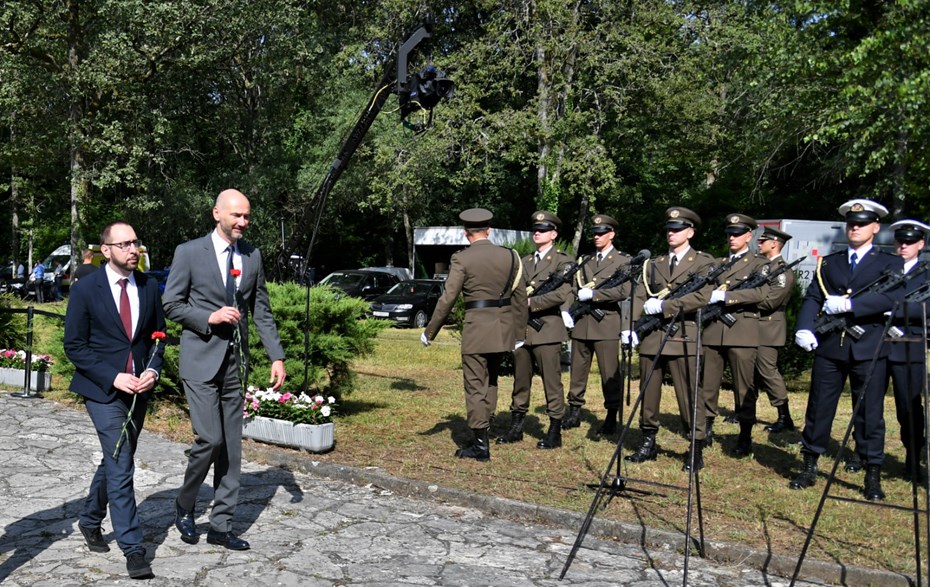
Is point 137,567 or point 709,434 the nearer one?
point 137,567

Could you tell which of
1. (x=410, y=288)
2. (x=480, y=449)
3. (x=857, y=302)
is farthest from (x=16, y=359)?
(x=410, y=288)

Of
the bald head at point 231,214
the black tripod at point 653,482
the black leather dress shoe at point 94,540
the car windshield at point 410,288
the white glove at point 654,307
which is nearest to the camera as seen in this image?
the black tripod at point 653,482

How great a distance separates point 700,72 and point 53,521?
30026mm

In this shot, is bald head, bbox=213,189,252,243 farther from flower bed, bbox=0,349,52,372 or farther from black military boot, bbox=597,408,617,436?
flower bed, bbox=0,349,52,372

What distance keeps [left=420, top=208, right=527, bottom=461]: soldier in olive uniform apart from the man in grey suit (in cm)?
257

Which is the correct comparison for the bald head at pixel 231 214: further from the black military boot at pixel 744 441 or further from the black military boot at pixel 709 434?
the black military boot at pixel 744 441

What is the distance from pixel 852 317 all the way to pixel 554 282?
301cm

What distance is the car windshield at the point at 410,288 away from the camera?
26594mm

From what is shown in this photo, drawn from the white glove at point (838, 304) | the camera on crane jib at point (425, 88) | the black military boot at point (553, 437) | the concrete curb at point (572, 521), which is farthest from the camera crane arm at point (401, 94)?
the white glove at point (838, 304)

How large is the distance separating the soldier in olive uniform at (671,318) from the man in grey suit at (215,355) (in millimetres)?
3616

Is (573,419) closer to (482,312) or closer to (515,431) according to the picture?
(515,431)

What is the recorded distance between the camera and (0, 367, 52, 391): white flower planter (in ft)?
38.8

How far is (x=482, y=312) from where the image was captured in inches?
323

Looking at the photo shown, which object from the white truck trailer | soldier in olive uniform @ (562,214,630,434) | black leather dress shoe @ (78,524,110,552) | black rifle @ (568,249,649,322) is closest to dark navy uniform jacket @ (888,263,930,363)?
black rifle @ (568,249,649,322)
